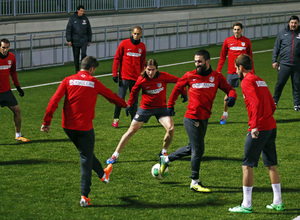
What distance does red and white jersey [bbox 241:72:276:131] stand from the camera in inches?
312

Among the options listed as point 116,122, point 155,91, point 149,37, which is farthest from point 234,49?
point 149,37

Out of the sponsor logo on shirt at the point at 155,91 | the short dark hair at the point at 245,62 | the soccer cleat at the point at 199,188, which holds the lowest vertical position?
the soccer cleat at the point at 199,188

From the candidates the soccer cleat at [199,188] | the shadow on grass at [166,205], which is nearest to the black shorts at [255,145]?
the shadow on grass at [166,205]

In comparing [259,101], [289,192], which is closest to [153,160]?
[289,192]

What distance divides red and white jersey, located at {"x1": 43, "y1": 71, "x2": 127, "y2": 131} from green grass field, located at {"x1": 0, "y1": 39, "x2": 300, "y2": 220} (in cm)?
121

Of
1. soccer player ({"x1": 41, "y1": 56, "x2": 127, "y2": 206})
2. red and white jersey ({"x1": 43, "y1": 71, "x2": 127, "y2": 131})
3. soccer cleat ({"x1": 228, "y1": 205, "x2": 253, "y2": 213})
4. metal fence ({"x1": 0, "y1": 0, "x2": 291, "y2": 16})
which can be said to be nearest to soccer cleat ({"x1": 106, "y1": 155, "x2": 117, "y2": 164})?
soccer player ({"x1": 41, "y1": 56, "x2": 127, "y2": 206})

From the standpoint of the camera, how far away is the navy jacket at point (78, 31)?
21094 millimetres

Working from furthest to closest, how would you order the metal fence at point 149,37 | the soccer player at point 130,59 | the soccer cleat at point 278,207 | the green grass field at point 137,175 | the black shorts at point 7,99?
1. the metal fence at point 149,37
2. the soccer player at point 130,59
3. the black shorts at point 7,99
4. the green grass field at point 137,175
5. the soccer cleat at point 278,207

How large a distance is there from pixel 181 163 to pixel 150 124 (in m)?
3.69

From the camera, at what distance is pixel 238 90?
A: 19.1m

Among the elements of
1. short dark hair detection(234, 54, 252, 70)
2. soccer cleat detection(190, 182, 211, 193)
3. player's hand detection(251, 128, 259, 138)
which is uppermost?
short dark hair detection(234, 54, 252, 70)

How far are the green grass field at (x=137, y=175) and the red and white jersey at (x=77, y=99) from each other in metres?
1.21

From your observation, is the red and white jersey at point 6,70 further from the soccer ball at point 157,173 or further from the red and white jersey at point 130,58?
the soccer ball at point 157,173

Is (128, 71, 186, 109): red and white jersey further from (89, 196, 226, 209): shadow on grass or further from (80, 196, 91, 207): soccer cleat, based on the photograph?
(80, 196, 91, 207): soccer cleat
